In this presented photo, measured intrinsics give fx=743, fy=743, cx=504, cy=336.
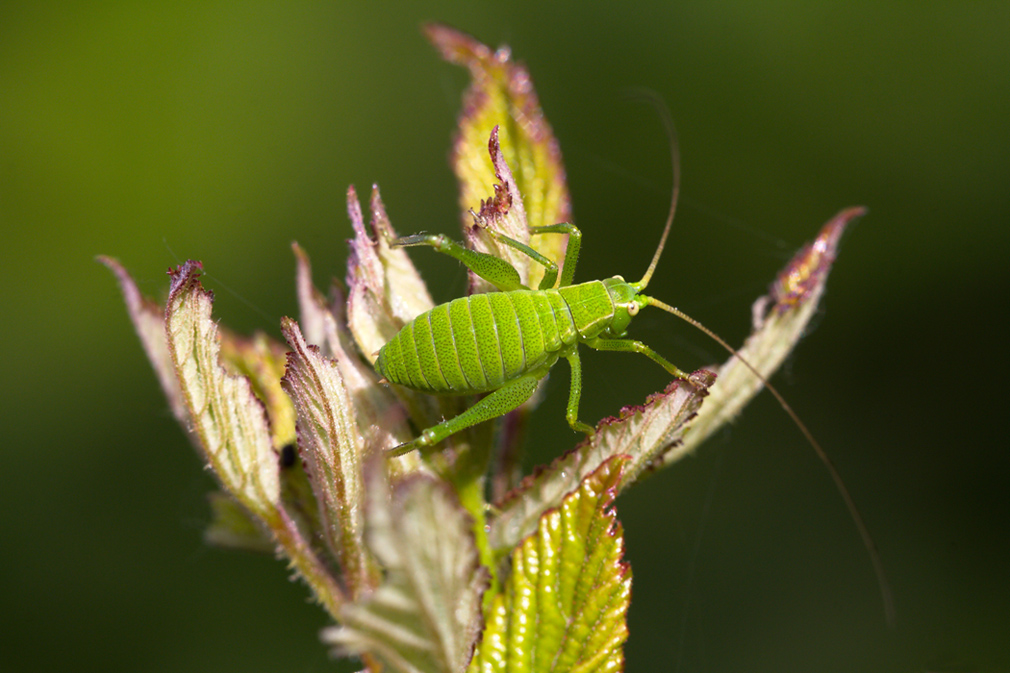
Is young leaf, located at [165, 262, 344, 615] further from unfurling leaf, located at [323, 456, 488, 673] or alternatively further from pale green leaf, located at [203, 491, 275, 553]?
unfurling leaf, located at [323, 456, 488, 673]

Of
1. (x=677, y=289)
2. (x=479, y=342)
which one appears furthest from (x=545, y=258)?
(x=677, y=289)

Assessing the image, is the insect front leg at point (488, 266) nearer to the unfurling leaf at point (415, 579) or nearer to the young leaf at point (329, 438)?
the young leaf at point (329, 438)

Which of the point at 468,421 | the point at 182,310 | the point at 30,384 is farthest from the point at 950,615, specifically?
the point at 30,384

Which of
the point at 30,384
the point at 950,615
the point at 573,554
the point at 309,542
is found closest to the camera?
the point at 573,554

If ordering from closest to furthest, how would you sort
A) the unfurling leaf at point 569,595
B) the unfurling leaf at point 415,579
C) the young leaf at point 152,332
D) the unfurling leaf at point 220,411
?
1. the unfurling leaf at point 415,579
2. the unfurling leaf at point 569,595
3. the unfurling leaf at point 220,411
4. the young leaf at point 152,332

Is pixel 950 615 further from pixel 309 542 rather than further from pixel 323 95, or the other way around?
pixel 323 95

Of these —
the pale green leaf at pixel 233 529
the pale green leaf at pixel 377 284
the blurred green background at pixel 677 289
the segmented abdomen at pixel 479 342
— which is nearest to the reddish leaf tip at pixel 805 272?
the segmented abdomen at pixel 479 342
